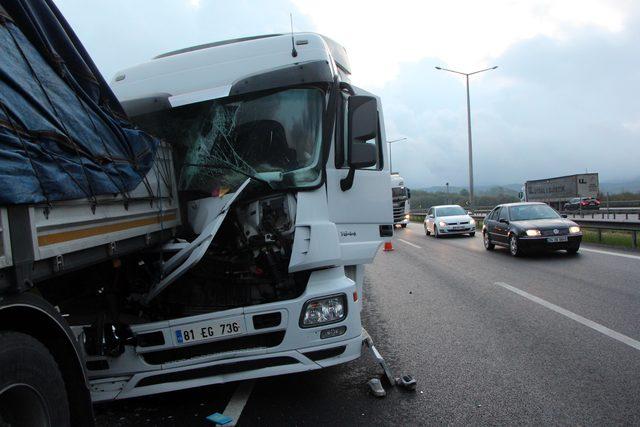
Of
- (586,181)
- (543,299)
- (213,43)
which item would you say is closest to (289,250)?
(213,43)

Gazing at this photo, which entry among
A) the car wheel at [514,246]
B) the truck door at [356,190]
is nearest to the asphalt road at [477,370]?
the truck door at [356,190]

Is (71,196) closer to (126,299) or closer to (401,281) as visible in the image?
(126,299)

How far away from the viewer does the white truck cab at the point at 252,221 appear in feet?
12.7

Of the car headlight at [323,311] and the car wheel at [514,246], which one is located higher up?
the car headlight at [323,311]

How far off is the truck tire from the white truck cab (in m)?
1.41

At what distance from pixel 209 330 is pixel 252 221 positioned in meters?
0.97

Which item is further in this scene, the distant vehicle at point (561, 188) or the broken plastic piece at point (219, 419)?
the distant vehicle at point (561, 188)

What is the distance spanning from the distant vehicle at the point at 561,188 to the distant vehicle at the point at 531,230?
30898mm

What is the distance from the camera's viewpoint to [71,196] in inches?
103

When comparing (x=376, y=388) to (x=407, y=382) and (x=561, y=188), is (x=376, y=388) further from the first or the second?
(x=561, y=188)

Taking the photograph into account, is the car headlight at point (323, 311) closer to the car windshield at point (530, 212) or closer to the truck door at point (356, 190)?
the truck door at point (356, 190)

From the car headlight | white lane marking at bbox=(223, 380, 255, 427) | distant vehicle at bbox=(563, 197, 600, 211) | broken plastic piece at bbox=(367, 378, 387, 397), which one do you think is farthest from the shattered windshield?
distant vehicle at bbox=(563, 197, 600, 211)

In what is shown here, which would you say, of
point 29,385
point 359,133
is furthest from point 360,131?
point 29,385

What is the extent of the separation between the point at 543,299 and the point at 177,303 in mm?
6109
